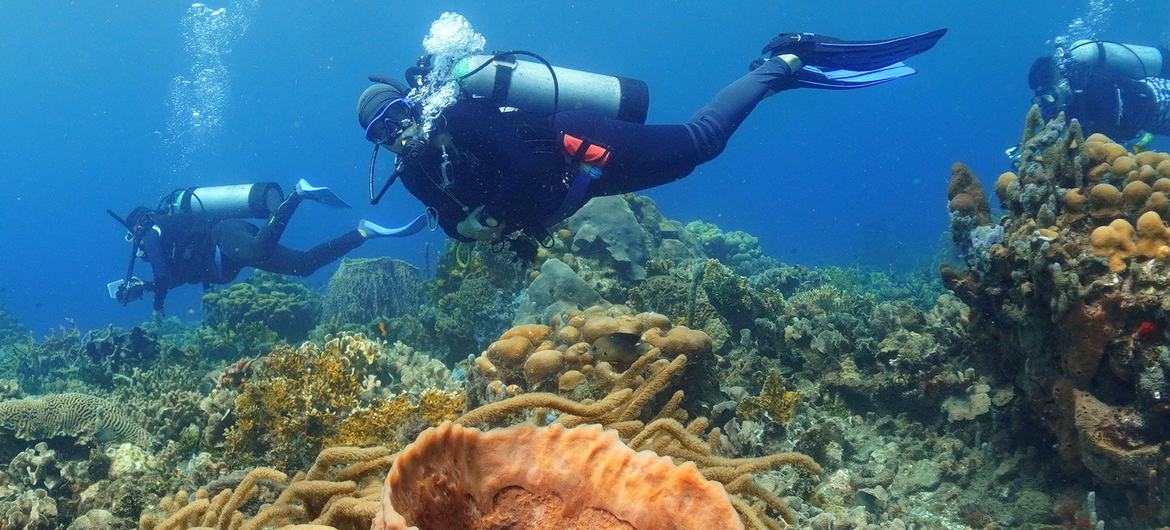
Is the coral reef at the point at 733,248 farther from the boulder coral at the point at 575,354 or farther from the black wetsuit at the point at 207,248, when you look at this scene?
A: the boulder coral at the point at 575,354

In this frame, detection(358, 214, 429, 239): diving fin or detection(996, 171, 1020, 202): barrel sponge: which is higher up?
detection(358, 214, 429, 239): diving fin

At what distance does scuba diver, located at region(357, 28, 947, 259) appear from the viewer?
601cm

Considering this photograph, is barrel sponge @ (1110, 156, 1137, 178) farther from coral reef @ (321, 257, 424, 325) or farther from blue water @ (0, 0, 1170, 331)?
blue water @ (0, 0, 1170, 331)

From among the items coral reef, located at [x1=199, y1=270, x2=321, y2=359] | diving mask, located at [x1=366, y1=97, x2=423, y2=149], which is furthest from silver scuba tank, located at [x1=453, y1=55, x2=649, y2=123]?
coral reef, located at [x1=199, y1=270, x2=321, y2=359]

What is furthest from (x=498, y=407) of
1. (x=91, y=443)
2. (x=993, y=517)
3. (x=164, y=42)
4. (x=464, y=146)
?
(x=164, y=42)

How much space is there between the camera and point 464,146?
6.04 m

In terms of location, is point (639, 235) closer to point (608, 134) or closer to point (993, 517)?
point (608, 134)

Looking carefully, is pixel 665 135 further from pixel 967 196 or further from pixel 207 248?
pixel 207 248

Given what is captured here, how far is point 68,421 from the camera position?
5.68 metres

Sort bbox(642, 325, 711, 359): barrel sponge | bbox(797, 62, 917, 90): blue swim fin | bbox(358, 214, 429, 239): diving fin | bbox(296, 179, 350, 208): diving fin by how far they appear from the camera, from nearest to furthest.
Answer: bbox(642, 325, 711, 359): barrel sponge < bbox(797, 62, 917, 90): blue swim fin < bbox(358, 214, 429, 239): diving fin < bbox(296, 179, 350, 208): diving fin

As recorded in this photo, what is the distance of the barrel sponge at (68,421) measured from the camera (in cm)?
557

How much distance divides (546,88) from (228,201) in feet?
36.5

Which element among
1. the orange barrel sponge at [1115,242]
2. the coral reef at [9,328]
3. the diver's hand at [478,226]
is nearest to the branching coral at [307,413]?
the diver's hand at [478,226]

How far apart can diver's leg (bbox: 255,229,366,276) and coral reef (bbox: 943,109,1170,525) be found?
1358cm
